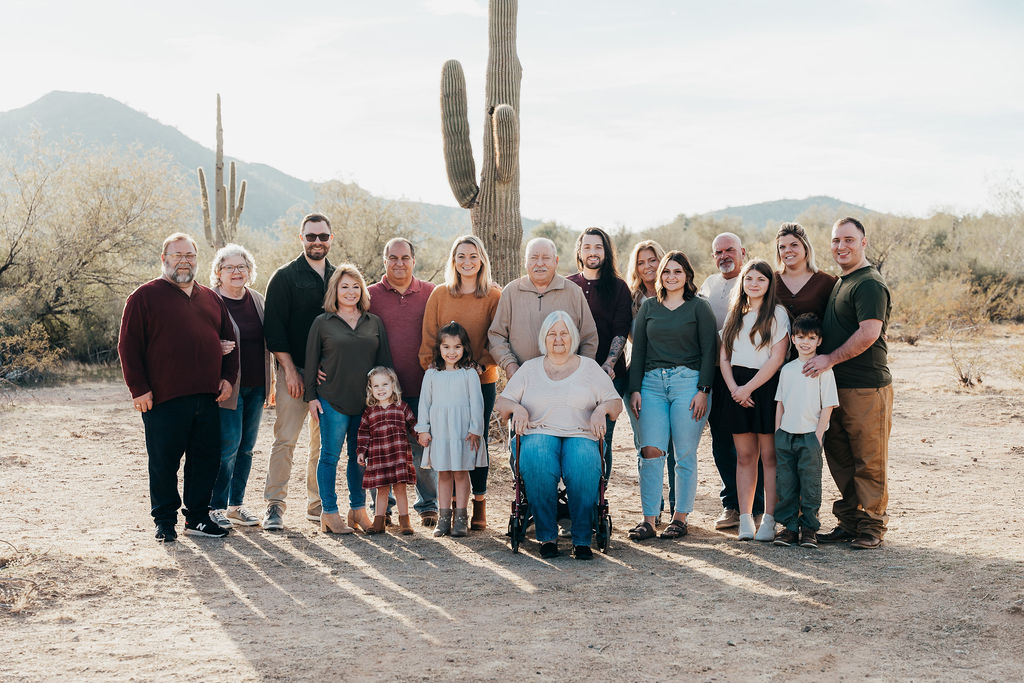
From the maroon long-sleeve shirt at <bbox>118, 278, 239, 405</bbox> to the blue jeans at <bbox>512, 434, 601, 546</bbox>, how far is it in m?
2.42

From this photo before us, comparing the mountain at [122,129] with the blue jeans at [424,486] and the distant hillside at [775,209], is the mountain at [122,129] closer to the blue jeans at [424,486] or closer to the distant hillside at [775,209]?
the distant hillside at [775,209]

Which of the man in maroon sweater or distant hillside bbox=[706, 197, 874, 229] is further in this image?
distant hillside bbox=[706, 197, 874, 229]

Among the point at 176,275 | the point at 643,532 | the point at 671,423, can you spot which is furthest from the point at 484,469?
the point at 176,275

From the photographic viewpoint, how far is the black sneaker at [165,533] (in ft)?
20.4

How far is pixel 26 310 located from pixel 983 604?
55.7ft

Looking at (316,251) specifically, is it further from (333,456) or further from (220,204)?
(220,204)

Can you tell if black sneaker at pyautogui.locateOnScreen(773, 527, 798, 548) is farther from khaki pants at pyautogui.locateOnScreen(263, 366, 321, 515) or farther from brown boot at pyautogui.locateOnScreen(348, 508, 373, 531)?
khaki pants at pyautogui.locateOnScreen(263, 366, 321, 515)

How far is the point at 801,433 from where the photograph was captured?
19.3 ft

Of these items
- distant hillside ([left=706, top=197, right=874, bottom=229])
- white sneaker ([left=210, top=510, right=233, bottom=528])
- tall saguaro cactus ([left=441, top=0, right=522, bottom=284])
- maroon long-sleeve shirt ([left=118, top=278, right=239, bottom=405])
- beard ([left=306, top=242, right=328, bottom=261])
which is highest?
distant hillside ([left=706, top=197, right=874, bottom=229])

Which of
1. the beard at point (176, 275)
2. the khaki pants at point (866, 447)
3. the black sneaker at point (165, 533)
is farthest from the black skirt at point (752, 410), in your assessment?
the black sneaker at point (165, 533)

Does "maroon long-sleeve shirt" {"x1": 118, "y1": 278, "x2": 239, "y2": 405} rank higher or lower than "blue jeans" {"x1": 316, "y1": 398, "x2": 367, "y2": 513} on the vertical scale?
higher

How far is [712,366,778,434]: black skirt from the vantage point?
6.07m

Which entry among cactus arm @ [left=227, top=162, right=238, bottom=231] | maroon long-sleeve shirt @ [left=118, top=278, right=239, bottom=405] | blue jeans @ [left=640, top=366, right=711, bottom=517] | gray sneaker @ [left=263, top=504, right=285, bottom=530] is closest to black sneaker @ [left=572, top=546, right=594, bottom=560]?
blue jeans @ [left=640, top=366, right=711, bottom=517]

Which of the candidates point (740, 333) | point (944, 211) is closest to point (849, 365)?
point (740, 333)
